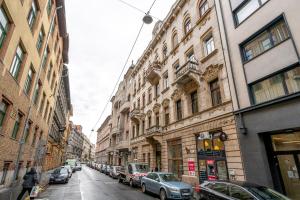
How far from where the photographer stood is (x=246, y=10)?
12930 mm

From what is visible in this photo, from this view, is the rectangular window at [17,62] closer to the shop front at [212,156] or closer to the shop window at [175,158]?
the shop front at [212,156]

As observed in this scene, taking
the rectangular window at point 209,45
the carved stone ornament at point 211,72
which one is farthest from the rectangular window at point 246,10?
the carved stone ornament at point 211,72

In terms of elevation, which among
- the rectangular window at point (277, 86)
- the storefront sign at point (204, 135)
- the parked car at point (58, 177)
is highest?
the rectangular window at point (277, 86)

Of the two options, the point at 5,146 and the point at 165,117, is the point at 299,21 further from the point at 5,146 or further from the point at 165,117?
the point at 5,146

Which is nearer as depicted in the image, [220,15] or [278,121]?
[278,121]

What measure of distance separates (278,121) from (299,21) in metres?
5.15

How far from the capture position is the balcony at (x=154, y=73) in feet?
80.3

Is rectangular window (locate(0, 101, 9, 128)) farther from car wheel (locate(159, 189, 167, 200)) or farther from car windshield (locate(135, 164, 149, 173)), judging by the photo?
car windshield (locate(135, 164, 149, 173))

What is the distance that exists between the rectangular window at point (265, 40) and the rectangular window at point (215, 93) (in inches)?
116

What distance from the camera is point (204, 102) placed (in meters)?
15.5

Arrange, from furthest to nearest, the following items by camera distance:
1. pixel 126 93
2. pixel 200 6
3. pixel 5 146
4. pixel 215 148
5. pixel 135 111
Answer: pixel 126 93 < pixel 135 111 < pixel 200 6 < pixel 215 148 < pixel 5 146

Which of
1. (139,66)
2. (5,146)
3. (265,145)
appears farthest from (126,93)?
(265,145)

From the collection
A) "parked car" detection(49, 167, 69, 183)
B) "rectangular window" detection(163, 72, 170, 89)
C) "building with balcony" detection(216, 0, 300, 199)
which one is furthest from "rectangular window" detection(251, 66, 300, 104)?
"parked car" detection(49, 167, 69, 183)

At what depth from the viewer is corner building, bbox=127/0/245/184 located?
44.3ft
